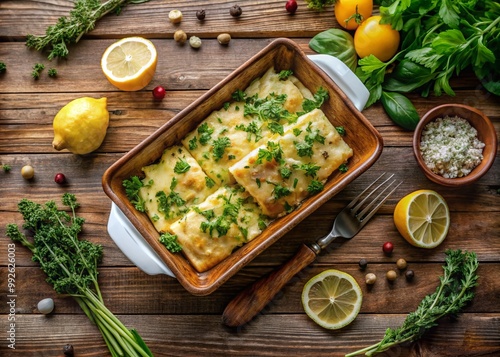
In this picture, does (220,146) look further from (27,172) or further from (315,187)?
(27,172)

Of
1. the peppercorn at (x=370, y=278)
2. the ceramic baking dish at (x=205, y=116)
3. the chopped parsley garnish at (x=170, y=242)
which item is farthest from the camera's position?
the peppercorn at (x=370, y=278)

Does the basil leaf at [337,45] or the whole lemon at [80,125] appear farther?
the basil leaf at [337,45]

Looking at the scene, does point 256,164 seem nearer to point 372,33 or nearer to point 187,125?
point 187,125

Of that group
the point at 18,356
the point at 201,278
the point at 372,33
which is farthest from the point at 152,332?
the point at 372,33

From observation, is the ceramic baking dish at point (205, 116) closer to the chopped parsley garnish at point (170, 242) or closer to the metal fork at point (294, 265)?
the chopped parsley garnish at point (170, 242)

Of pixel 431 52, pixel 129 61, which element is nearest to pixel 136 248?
pixel 129 61

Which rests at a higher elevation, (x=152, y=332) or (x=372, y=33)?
(x=372, y=33)

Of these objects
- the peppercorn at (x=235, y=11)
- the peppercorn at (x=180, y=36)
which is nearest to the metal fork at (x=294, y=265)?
the peppercorn at (x=235, y=11)
